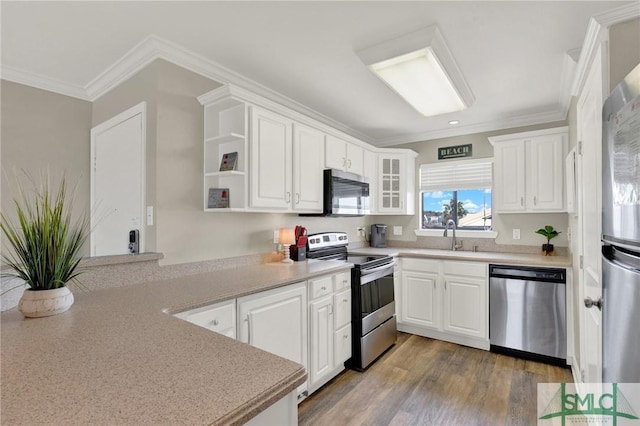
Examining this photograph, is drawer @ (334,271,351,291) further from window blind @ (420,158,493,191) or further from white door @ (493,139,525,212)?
window blind @ (420,158,493,191)

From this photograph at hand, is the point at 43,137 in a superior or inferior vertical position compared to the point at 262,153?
superior

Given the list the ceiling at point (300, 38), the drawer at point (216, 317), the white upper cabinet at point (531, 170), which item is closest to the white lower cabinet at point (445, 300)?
the white upper cabinet at point (531, 170)

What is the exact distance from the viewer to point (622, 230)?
949 mm

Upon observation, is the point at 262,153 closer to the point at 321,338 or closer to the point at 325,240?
the point at 325,240

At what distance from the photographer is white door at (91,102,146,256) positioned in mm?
2215

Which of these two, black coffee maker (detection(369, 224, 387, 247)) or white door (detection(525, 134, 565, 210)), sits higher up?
white door (detection(525, 134, 565, 210))

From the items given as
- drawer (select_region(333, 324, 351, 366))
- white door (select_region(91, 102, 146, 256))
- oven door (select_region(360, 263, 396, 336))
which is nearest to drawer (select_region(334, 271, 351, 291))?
oven door (select_region(360, 263, 396, 336))

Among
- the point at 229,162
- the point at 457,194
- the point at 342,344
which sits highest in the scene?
the point at 229,162

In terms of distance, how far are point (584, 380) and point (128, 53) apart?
12.2 ft

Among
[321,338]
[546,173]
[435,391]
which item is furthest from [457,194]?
[321,338]

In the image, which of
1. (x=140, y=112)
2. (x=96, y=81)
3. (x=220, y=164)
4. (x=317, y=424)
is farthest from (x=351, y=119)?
(x=317, y=424)

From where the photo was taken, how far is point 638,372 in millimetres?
855

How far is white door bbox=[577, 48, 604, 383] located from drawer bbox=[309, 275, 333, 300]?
1.58 m

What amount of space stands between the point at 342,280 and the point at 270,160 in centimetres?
114
